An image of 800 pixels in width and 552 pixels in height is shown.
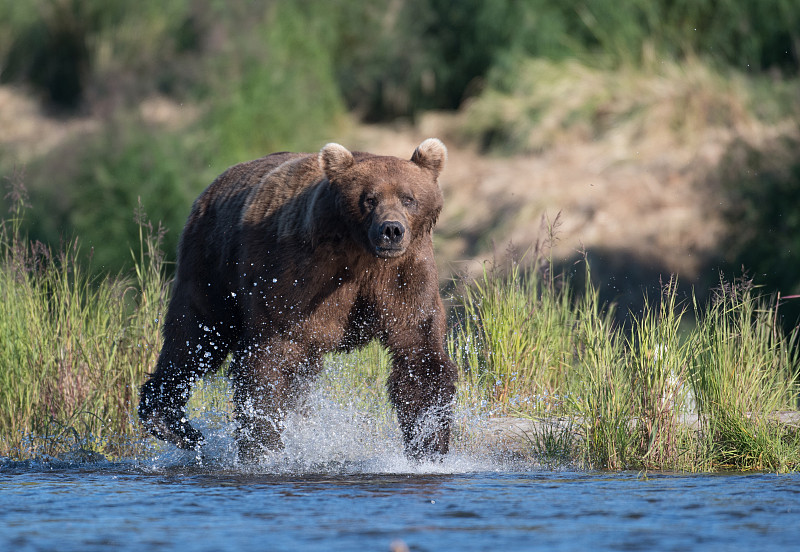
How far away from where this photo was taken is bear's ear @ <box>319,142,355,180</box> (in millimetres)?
6094

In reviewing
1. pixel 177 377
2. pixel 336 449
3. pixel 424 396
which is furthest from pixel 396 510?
pixel 177 377

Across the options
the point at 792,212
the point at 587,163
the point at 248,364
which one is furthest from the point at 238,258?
the point at 587,163

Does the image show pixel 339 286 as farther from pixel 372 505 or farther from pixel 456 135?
pixel 456 135

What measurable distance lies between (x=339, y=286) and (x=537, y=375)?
1864mm

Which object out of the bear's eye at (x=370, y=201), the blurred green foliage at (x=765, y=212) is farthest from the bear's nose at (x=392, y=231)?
the blurred green foliage at (x=765, y=212)

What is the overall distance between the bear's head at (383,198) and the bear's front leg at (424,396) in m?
0.63

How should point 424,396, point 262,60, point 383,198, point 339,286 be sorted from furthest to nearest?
1. point 262,60
2. point 424,396
3. point 339,286
4. point 383,198

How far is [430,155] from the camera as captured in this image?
639cm

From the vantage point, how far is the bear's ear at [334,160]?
20.0ft

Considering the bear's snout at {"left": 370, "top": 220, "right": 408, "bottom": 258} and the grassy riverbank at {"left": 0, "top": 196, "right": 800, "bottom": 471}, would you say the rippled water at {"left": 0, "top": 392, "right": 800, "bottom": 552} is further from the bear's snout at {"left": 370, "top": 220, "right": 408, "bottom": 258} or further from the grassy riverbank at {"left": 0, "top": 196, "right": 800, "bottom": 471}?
the bear's snout at {"left": 370, "top": 220, "right": 408, "bottom": 258}

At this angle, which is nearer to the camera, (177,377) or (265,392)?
(265,392)

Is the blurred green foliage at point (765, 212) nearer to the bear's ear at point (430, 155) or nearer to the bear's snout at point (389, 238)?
the bear's ear at point (430, 155)

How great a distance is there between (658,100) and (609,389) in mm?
10307

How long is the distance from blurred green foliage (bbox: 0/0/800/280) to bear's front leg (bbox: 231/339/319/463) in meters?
7.73
